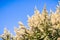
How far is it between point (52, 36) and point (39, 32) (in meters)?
0.66

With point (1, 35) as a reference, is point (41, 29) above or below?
below

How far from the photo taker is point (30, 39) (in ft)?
28.9

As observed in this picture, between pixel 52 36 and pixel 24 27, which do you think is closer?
pixel 52 36

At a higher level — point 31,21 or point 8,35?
point 8,35

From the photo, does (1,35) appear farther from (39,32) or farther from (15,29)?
(39,32)

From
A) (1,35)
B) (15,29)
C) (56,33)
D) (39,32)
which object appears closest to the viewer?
(56,33)

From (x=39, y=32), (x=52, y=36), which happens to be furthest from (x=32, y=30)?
(x=52, y=36)

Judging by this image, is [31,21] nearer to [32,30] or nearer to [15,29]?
[32,30]

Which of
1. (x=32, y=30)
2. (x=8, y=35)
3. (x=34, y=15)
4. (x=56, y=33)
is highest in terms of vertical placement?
(x=8, y=35)

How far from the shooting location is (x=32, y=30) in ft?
28.9

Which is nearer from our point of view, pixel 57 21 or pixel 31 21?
pixel 57 21

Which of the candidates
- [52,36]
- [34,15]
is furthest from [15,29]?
[52,36]

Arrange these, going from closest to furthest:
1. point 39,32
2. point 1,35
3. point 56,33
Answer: point 56,33
point 39,32
point 1,35

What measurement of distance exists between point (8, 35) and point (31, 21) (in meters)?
3.76
